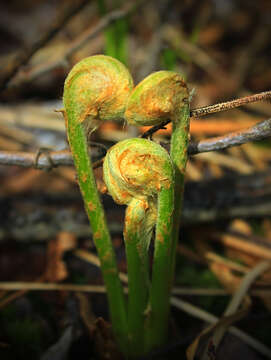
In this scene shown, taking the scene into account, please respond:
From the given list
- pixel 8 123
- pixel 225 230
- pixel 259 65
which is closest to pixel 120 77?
pixel 225 230

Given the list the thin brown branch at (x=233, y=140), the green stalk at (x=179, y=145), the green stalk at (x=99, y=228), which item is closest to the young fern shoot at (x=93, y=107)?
the green stalk at (x=99, y=228)

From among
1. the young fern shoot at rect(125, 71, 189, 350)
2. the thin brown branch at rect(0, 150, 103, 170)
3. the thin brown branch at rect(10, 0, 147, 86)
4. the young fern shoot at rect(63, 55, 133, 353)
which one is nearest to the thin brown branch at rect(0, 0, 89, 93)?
the thin brown branch at rect(10, 0, 147, 86)

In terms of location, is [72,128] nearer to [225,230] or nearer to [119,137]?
[225,230]

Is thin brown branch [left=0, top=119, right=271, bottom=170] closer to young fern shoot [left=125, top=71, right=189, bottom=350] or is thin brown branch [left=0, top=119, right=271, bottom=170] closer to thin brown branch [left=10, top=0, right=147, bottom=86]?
young fern shoot [left=125, top=71, right=189, bottom=350]

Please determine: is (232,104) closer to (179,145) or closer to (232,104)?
(232,104)

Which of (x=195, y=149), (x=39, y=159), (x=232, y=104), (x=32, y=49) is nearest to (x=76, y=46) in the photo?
(x=32, y=49)

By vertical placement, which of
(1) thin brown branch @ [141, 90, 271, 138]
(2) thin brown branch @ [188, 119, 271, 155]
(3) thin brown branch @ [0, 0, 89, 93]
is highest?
(3) thin brown branch @ [0, 0, 89, 93]
